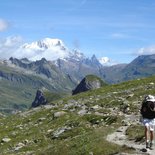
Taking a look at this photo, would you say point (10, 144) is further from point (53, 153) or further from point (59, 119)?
point (53, 153)

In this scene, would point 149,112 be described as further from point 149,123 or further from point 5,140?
point 5,140

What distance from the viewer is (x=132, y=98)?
54.3 m

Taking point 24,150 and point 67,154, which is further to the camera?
point 24,150

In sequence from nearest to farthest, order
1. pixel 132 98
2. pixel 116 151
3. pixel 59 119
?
pixel 116 151 < pixel 59 119 < pixel 132 98

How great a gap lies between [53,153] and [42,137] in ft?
37.5

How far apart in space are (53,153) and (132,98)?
84.0ft

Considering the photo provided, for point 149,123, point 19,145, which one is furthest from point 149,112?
point 19,145

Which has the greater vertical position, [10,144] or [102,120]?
[102,120]

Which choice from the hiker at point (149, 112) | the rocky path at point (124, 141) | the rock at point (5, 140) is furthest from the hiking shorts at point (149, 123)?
the rock at point (5, 140)

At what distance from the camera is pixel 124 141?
29.8 metres

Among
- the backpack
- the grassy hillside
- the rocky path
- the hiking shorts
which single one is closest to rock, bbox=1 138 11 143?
the grassy hillside

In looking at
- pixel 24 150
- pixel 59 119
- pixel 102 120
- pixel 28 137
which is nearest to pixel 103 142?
pixel 24 150

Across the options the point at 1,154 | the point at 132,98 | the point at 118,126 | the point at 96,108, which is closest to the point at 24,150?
the point at 1,154

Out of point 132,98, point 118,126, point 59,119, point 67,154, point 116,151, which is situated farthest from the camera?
point 132,98
